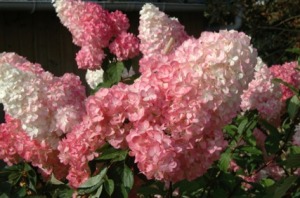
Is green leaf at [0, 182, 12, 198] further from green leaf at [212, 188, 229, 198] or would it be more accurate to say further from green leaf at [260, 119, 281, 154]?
green leaf at [260, 119, 281, 154]

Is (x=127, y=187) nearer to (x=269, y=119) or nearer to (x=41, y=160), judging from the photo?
(x=41, y=160)

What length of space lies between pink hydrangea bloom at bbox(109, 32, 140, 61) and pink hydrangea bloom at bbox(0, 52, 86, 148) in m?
0.72

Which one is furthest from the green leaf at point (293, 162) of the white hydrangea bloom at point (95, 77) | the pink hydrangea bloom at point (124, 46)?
the white hydrangea bloom at point (95, 77)

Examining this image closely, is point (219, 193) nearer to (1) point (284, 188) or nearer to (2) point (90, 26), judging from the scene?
(1) point (284, 188)

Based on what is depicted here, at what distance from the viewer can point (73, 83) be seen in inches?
81.7

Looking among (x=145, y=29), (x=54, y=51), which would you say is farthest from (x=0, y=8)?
(x=145, y=29)

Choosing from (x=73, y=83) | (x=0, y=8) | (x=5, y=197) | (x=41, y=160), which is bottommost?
(x=0, y=8)

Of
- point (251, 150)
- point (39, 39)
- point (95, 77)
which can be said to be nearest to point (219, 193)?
point (251, 150)

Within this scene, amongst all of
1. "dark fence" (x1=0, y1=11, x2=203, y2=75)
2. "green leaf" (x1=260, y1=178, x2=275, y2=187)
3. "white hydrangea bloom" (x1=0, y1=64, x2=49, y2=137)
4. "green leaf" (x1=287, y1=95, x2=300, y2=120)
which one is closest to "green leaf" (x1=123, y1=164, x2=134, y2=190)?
"white hydrangea bloom" (x1=0, y1=64, x2=49, y2=137)

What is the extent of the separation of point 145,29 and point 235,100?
84 cm

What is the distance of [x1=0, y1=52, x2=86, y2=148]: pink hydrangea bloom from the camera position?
6.14ft

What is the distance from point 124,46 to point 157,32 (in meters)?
0.35

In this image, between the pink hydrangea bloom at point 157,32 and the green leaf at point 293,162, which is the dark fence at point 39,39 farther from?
the green leaf at point 293,162

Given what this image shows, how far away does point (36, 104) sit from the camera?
1872mm
